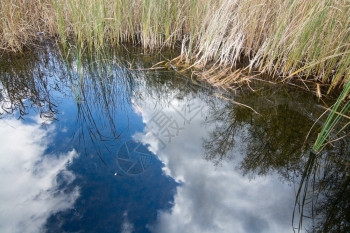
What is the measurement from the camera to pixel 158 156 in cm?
206

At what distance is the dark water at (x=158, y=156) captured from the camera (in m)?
1.63

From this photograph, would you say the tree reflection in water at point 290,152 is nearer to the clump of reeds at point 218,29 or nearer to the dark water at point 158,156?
the dark water at point 158,156

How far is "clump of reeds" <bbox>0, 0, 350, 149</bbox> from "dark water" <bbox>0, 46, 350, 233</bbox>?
375 mm

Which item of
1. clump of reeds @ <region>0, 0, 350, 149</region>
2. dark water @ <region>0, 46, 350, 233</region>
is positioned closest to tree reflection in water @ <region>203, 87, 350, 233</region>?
dark water @ <region>0, 46, 350, 233</region>

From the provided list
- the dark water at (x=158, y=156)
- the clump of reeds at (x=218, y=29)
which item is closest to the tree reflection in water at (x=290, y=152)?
the dark water at (x=158, y=156)

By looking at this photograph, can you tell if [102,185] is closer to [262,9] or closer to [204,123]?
[204,123]

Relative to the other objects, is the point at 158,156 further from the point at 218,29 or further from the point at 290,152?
the point at 218,29

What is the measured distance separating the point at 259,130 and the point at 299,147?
1.13 feet

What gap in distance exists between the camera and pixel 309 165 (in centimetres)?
198

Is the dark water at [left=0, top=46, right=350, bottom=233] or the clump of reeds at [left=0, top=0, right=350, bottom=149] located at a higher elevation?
the clump of reeds at [left=0, top=0, right=350, bottom=149]

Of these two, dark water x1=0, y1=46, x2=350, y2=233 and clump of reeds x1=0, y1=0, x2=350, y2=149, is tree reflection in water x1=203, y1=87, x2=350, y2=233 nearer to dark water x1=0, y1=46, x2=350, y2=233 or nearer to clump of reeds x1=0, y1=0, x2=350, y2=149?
dark water x1=0, y1=46, x2=350, y2=233

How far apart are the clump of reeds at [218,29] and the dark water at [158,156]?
37 centimetres

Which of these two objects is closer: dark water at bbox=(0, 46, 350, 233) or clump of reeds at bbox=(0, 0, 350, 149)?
dark water at bbox=(0, 46, 350, 233)

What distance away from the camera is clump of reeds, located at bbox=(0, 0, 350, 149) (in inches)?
103
